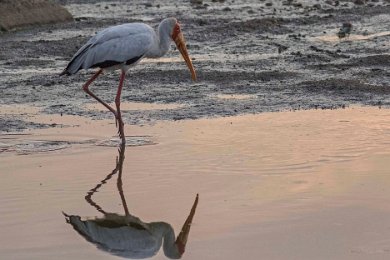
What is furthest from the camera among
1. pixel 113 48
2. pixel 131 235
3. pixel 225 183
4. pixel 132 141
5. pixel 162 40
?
pixel 162 40

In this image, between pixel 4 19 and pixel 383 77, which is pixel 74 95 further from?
pixel 4 19

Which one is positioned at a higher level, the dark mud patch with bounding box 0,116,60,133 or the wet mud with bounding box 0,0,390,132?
the dark mud patch with bounding box 0,116,60,133

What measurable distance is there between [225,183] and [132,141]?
6.10 ft

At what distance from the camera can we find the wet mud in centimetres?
1104

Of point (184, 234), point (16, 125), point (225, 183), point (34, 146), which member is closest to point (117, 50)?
point (16, 125)

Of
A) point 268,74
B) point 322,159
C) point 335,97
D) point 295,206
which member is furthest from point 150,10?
point 295,206

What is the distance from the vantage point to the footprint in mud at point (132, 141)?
924 cm

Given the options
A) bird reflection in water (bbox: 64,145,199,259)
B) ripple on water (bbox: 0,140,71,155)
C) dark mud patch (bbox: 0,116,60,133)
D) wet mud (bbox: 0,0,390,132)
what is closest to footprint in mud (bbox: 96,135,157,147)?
ripple on water (bbox: 0,140,71,155)

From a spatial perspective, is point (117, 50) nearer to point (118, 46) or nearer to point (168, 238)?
point (118, 46)

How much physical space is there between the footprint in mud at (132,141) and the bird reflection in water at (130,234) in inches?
78.8

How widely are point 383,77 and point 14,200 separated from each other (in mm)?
6098

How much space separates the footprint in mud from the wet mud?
755 millimetres

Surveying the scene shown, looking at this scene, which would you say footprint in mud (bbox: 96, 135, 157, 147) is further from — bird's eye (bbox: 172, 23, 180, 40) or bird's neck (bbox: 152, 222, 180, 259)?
bird's neck (bbox: 152, 222, 180, 259)

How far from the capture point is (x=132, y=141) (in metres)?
9.36
